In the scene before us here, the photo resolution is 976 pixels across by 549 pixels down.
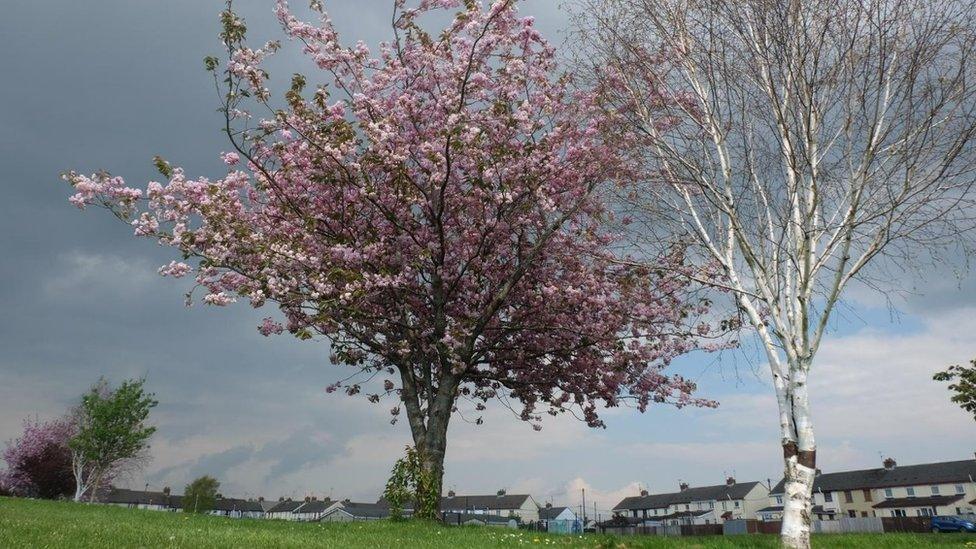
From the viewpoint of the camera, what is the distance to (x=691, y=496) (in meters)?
100

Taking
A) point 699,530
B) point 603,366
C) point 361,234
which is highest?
point 361,234

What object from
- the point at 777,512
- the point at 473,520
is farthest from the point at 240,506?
the point at 777,512

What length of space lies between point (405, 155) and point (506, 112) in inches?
122

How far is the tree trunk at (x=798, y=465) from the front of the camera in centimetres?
1188

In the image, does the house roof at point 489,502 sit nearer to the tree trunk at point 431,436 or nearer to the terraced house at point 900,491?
the terraced house at point 900,491

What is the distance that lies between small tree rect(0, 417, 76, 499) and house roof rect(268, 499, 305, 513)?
67.9m

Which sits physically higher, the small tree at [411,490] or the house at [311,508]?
the small tree at [411,490]

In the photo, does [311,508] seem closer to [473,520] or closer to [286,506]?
[286,506]

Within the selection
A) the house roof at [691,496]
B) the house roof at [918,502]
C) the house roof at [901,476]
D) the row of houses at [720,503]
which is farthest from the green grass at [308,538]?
the house roof at [691,496]

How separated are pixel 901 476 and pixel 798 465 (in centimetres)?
8374

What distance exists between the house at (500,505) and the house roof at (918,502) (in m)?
51.4

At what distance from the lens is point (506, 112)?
57.6ft

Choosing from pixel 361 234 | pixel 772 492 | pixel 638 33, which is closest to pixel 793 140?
pixel 638 33

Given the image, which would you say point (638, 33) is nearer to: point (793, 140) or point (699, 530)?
point (793, 140)
